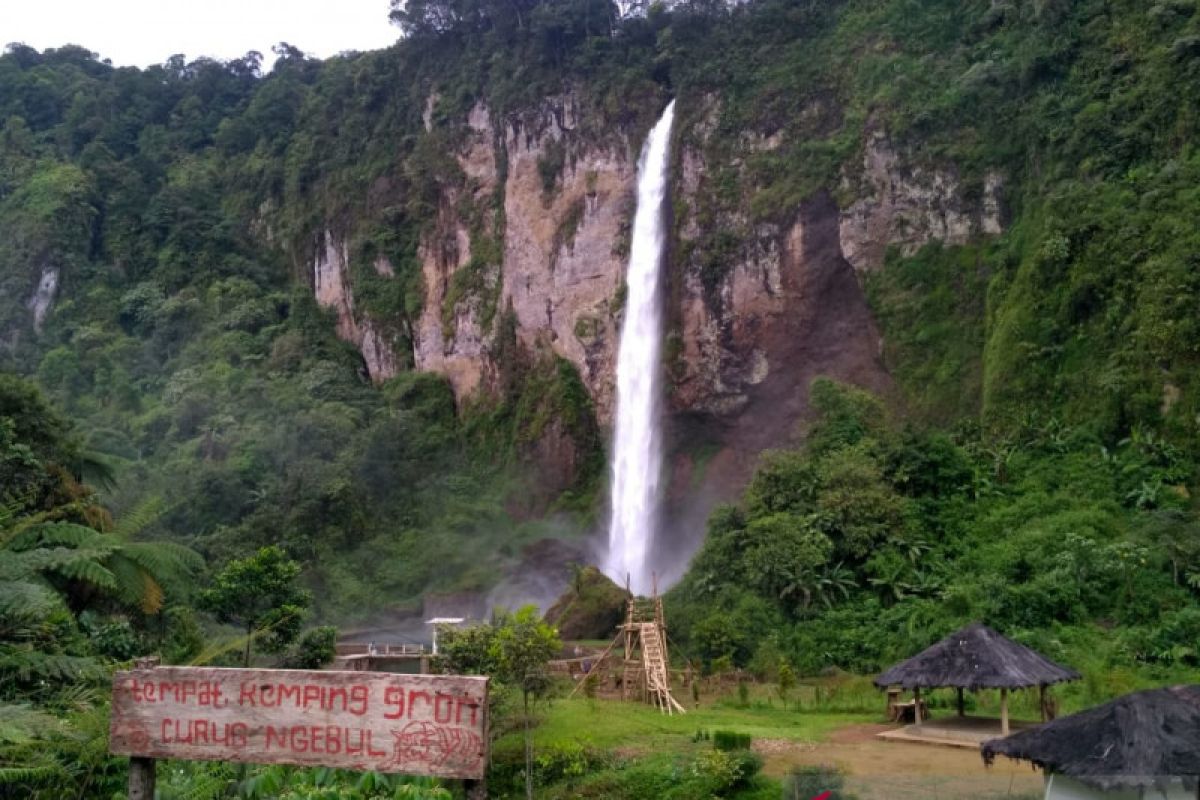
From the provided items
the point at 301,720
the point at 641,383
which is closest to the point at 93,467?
the point at 301,720

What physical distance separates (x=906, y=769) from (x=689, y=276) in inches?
964

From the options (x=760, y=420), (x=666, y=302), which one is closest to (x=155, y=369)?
(x=666, y=302)

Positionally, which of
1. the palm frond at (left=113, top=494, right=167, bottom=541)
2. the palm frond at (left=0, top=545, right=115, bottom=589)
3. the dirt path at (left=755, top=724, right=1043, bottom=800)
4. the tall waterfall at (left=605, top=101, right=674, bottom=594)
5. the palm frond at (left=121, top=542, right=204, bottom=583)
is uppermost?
the tall waterfall at (left=605, top=101, right=674, bottom=594)

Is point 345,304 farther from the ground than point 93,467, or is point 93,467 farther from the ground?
point 345,304

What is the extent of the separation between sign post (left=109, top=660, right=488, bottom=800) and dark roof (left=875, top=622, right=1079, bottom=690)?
33.7 ft

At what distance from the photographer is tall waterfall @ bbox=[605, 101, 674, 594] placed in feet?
115

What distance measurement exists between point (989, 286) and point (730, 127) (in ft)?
35.9

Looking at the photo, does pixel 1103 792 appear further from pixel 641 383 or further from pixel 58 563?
pixel 641 383

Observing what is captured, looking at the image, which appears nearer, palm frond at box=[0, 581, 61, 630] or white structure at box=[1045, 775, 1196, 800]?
palm frond at box=[0, 581, 61, 630]

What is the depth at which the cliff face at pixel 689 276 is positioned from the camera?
107 ft

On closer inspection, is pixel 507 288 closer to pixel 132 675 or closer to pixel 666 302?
pixel 666 302

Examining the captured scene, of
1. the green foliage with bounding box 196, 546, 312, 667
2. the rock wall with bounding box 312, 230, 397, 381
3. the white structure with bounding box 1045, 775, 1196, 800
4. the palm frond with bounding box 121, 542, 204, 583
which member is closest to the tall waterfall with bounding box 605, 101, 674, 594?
the rock wall with bounding box 312, 230, 397, 381

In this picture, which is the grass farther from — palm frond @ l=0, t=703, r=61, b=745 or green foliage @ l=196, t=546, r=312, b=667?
palm frond @ l=0, t=703, r=61, b=745

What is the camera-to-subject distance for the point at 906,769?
12977 mm
